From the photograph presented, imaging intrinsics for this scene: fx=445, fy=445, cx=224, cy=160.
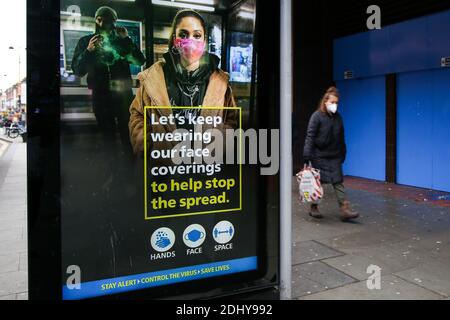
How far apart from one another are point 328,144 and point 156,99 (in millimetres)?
4025

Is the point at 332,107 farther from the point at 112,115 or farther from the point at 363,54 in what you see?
the point at 363,54

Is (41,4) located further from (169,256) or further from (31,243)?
(169,256)

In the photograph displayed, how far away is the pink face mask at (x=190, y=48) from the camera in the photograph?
3.07 m

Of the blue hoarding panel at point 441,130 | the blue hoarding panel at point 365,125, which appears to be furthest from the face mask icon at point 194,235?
the blue hoarding panel at point 365,125

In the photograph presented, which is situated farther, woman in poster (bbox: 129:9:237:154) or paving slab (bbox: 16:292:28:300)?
paving slab (bbox: 16:292:28:300)

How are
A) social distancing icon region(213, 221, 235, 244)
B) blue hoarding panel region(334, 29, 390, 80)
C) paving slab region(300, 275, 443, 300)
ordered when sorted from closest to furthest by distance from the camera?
1. social distancing icon region(213, 221, 235, 244)
2. paving slab region(300, 275, 443, 300)
3. blue hoarding panel region(334, 29, 390, 80)

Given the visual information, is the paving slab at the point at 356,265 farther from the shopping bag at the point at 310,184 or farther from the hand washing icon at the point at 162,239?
the hand washing icon at the point at 162,239

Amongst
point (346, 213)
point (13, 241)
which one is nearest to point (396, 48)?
point (346, 213)

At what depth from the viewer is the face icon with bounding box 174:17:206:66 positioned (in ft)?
10.0

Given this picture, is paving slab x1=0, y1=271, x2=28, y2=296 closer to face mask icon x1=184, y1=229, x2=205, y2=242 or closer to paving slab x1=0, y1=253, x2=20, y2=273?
paving slab x1=0, y1=253, x2=20, y2=273

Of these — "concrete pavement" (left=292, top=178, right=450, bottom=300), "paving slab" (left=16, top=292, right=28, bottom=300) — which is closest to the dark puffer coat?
"concrete pavement" (left=292, top=178, right=450, bottom=300)

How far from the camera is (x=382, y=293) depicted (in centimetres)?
397

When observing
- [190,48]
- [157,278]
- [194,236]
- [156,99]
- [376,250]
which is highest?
[190,48]

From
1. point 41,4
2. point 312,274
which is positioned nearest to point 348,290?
point 312,274
